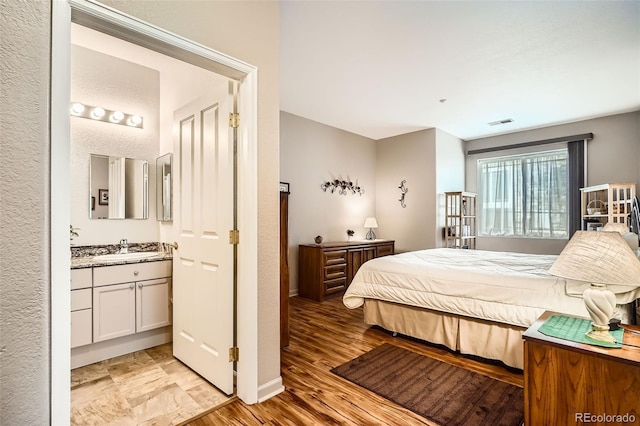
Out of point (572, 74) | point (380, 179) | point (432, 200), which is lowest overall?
point (432, 200)

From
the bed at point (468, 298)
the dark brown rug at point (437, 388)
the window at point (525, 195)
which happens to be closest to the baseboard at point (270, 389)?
the dark brown rug at point (437, 388)

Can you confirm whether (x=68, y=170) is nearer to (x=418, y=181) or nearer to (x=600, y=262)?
(x=600, y=262)

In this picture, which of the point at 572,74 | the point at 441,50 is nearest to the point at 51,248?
the point at 441,50

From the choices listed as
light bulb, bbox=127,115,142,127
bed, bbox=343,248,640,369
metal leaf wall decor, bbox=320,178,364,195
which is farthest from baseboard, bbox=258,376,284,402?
metal leaf wall decor, bbox=320,178,364,195

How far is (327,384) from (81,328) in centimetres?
201

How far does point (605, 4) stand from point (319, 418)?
146 inches

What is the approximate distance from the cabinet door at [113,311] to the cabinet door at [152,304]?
0.16ft

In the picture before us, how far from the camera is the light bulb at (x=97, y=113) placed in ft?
9.83

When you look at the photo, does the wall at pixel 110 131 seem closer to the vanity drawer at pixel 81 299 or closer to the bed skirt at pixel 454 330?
the vanity drawer at pixel 81 299

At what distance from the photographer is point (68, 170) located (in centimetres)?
128

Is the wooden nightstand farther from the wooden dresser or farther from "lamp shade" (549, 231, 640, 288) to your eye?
the wooden dresser

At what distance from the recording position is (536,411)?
4.79 feet

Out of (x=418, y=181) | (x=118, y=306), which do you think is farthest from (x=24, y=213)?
(x=418, y=181)

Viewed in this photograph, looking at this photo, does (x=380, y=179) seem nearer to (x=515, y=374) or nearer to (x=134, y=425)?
(x=515, y=374)
